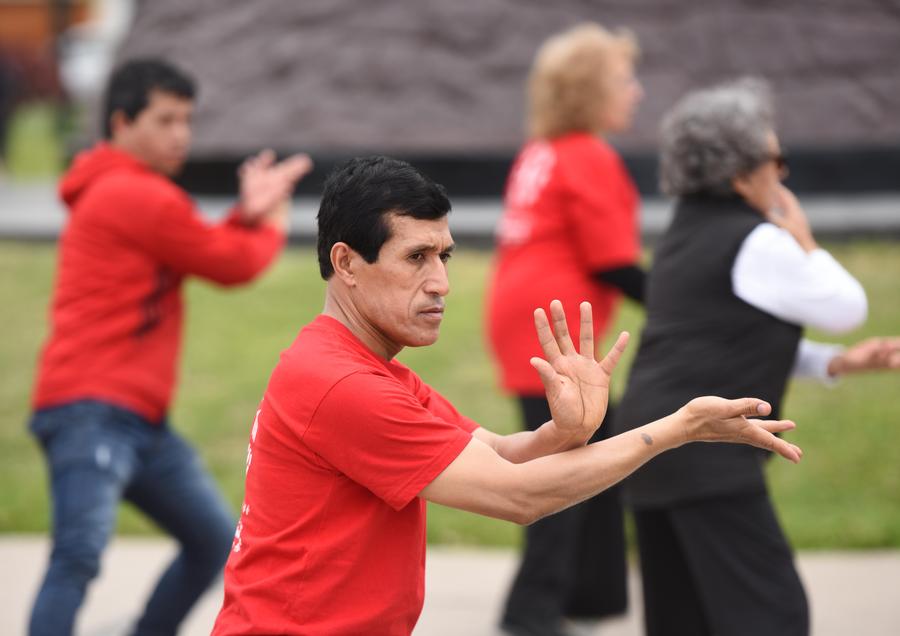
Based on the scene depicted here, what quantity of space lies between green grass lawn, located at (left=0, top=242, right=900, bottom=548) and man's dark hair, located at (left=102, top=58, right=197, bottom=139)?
106 inches

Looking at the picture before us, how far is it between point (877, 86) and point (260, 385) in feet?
23.1

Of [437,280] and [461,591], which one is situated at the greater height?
[437,280]

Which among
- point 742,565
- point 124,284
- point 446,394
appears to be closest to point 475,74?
point 446,394

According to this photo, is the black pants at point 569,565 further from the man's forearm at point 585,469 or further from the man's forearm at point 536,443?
the man's forearm at point 585,469

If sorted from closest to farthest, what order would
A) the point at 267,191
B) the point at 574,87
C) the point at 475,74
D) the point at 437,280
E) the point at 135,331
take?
the point at 437,280, the point at 135,331, the point at 267,191, the point at 574,87, the point at 475,74

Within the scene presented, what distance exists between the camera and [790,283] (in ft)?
11.1

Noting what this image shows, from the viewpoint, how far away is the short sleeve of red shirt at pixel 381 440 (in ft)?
7.78

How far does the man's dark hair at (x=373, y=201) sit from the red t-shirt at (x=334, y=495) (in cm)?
20

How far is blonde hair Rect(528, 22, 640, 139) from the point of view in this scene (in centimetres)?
484

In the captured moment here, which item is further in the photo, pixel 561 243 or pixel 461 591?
pixel 461 591

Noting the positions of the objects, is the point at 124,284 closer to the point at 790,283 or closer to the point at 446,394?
the point at 790,283

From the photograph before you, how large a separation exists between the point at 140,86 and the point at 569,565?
226cm

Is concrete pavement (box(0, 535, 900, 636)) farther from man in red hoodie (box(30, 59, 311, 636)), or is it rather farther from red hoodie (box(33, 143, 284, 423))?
red hoodie (box(33, 143, 284, 423))

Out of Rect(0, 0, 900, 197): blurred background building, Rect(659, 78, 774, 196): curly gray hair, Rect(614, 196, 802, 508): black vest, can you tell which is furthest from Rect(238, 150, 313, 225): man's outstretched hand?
Rect(0, 0, 900, 197): blurred background building
